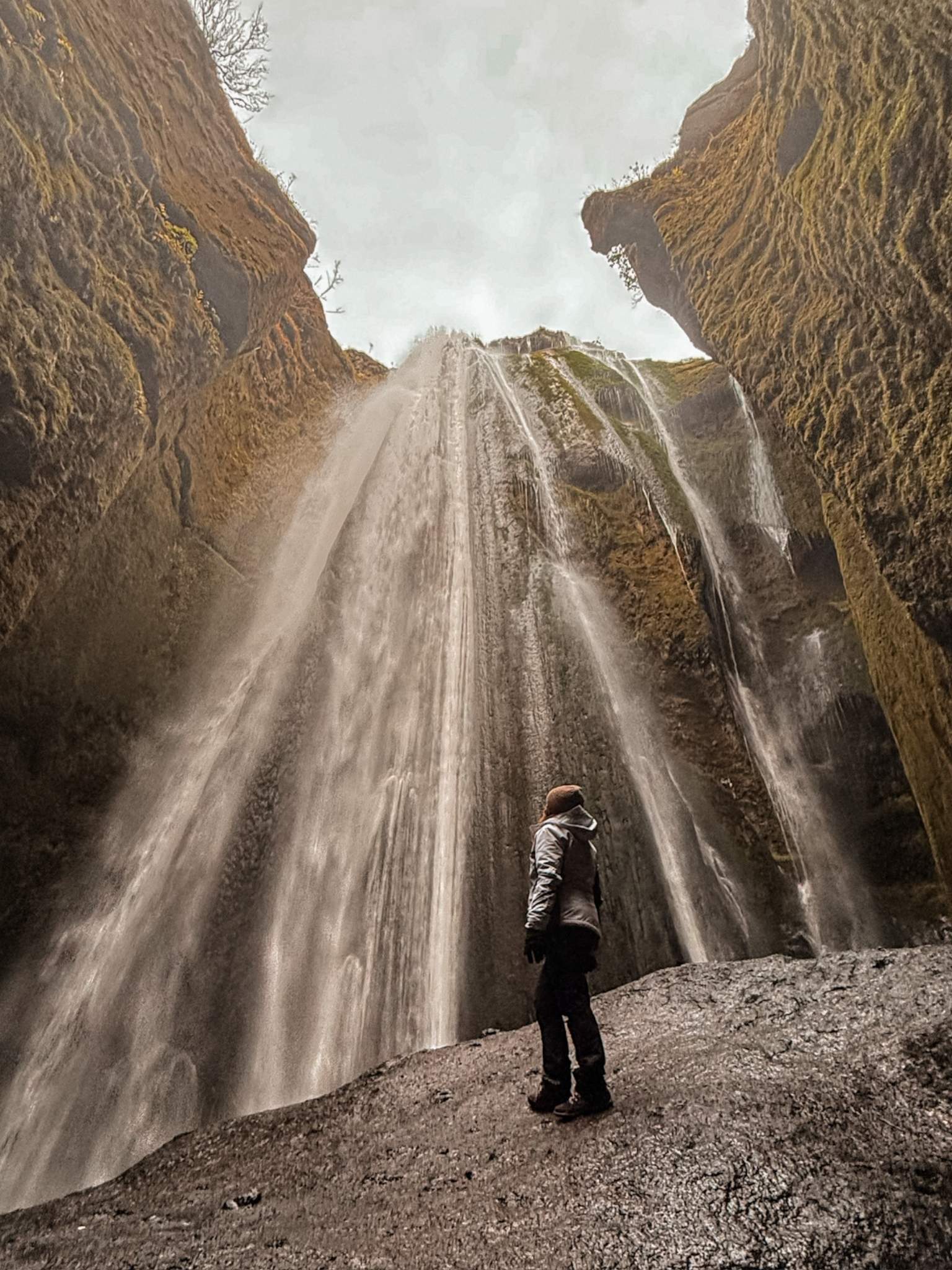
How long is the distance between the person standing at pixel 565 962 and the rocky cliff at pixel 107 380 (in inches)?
250

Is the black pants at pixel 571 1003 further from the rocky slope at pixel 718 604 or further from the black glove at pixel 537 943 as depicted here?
the rocky slope at pixel 718 604

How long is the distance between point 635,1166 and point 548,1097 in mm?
964

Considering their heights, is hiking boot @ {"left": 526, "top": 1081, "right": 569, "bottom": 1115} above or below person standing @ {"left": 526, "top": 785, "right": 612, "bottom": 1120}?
below

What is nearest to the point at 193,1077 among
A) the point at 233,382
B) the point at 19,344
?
the point at 19,344

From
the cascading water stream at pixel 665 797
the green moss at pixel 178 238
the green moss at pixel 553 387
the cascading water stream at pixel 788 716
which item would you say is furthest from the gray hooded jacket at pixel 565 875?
the green moss at pixel 553 387

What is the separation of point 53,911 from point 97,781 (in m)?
1.54

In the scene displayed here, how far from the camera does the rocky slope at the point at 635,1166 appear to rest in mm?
2385

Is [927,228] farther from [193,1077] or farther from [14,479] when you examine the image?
[193,1077]

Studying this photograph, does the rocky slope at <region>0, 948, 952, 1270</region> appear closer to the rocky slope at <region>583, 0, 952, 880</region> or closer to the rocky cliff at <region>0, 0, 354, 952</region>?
the rocky slope at <region>583, 0, 952, 880</region>

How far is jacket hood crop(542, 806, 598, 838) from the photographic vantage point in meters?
3.92

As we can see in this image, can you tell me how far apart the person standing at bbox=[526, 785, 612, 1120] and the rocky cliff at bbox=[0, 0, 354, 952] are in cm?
634

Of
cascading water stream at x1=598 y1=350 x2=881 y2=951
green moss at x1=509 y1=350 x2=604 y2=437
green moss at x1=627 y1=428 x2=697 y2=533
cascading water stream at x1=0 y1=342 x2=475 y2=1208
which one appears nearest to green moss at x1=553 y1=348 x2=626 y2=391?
green moss at x1=509 y1=350 x2=604 y2=437

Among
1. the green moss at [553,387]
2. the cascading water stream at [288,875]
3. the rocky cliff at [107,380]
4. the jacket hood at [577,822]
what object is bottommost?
the cascading water stream at [288,875]

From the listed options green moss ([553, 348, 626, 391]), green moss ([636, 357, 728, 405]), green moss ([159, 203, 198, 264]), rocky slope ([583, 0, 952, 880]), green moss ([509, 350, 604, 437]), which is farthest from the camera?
green moss ([553, 348, 626, 391])
